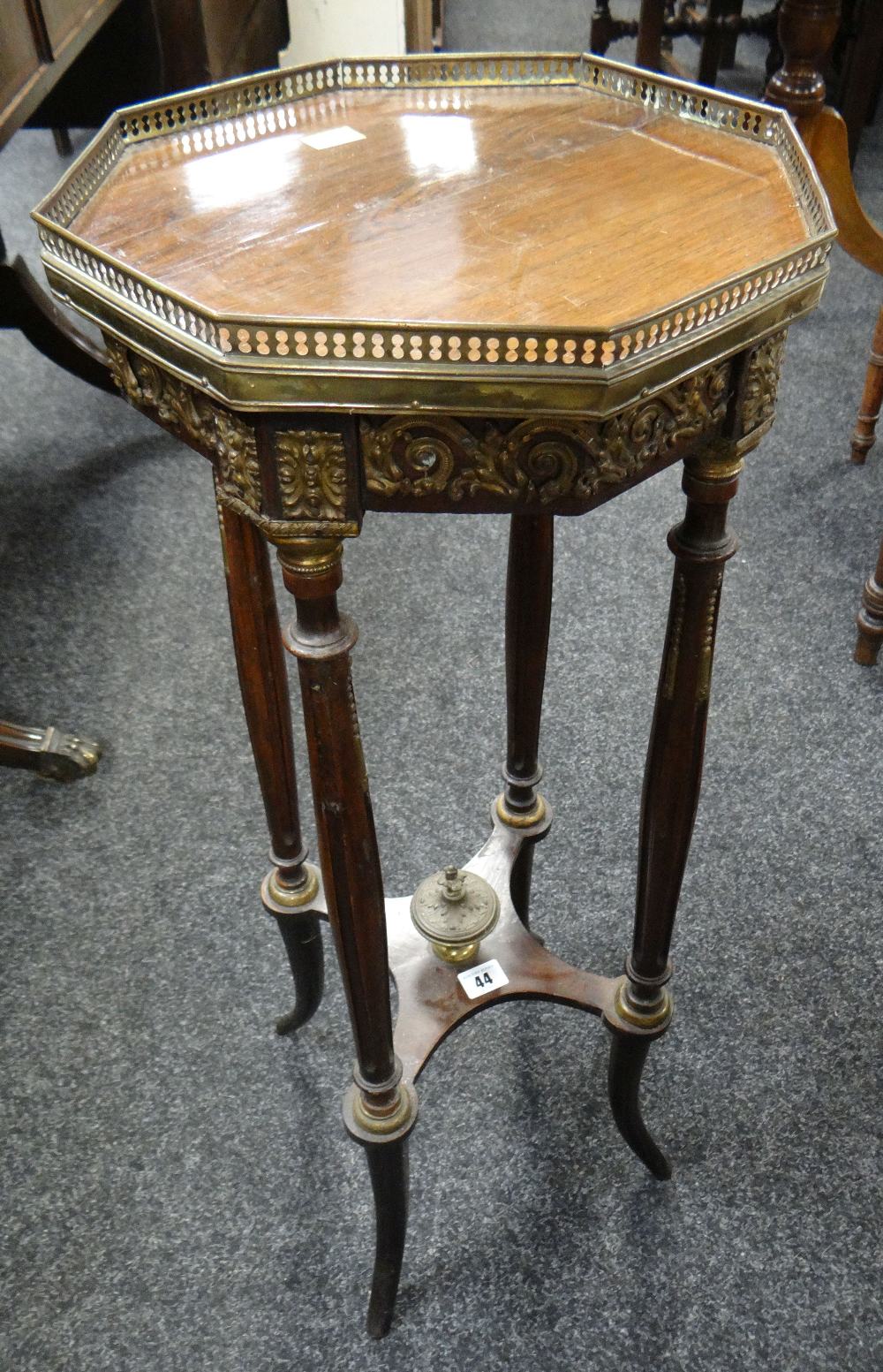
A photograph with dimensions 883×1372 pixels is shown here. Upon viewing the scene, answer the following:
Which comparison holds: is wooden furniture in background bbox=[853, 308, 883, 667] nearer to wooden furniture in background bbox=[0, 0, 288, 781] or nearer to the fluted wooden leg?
wooden furniture in background bbox=[0, 0, 288, 781]

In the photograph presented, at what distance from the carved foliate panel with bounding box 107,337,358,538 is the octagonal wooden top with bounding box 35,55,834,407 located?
0.03m

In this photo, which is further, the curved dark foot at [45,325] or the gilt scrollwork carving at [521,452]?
the curved dark foot at [45,325]

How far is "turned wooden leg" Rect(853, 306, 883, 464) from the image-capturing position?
5.57ft

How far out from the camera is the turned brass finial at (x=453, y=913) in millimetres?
941

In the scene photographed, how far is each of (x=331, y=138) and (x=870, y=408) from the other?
48.5 inches

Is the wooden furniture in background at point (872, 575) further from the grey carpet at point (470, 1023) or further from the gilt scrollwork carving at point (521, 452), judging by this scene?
the gilt scrollwork carving at point (521, 452)

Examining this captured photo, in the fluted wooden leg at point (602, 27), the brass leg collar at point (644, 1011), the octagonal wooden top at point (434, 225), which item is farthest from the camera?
the fluted wooden leg at point (602, 27)

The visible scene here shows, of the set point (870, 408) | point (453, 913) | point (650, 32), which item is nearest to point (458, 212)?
point (453, 913)

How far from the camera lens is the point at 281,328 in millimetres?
504

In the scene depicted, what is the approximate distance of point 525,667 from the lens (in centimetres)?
99

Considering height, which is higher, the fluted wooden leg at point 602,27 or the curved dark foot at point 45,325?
the fluted wooden leg at point 602,27

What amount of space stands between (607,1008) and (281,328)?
604 mm

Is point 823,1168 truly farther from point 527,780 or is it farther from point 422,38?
point 422,38

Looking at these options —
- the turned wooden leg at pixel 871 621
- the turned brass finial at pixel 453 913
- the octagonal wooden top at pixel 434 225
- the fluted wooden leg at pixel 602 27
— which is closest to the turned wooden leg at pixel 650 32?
the fluted wooden leg at pixel 602 27
